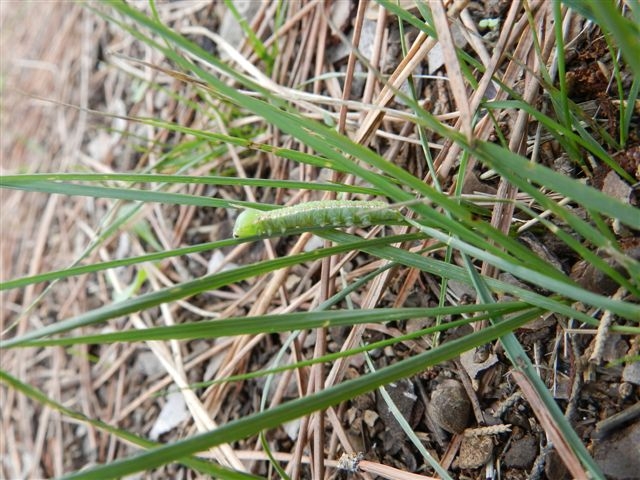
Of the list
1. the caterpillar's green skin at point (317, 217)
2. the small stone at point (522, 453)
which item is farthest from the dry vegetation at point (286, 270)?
the caterpillar's green skin at point (317, 217)

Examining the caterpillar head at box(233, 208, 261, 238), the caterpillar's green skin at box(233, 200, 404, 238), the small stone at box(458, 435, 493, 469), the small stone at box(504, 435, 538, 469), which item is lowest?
the small stone at box(458, 435, 493, 469)

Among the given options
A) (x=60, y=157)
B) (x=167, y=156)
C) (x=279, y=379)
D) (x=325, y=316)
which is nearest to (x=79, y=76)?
(x=60, y=157)

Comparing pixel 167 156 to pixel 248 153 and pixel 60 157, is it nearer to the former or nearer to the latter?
pixel 248 153

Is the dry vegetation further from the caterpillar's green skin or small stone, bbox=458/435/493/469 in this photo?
the caterpillar's green skin

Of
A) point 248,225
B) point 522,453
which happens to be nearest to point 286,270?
point 248,225

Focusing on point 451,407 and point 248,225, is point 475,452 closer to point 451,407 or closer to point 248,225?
point 451,407

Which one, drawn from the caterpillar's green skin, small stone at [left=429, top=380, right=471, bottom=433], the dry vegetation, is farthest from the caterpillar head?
small stone at [left=429, top=380, right=471, bottom=433]
